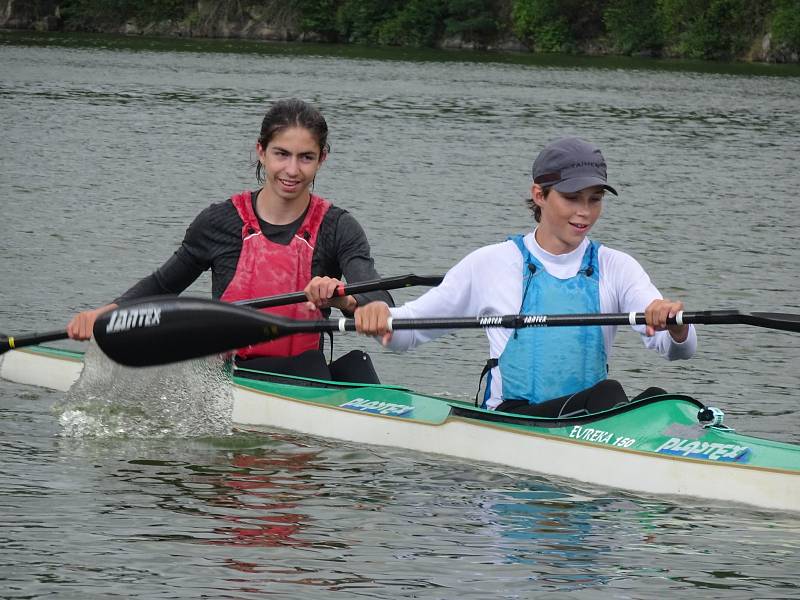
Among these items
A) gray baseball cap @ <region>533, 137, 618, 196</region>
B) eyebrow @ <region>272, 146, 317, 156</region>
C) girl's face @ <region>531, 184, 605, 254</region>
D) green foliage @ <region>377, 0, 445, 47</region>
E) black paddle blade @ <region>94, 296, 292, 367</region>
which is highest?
green foliage @ <region>377, 0, 445, 47</region>

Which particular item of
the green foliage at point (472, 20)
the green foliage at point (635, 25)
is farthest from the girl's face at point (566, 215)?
the green foliage at point (472, 20)

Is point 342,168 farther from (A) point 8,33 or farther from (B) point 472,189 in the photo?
(A) point 8,33

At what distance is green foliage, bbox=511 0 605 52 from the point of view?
78.9 metres

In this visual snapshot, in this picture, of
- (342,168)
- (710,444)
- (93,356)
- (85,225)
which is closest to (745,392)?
(710,444)

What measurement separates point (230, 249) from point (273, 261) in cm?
27

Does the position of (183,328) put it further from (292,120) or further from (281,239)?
(292,120)

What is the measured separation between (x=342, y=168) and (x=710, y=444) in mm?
17911

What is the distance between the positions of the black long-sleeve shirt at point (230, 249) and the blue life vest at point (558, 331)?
1.14m

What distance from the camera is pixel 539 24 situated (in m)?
80.1

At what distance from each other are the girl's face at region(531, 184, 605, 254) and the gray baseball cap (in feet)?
0.15

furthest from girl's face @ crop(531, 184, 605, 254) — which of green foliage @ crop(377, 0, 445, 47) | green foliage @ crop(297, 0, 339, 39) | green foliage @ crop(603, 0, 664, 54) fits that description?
green foliage @ crop(297, 0, 339, 39)

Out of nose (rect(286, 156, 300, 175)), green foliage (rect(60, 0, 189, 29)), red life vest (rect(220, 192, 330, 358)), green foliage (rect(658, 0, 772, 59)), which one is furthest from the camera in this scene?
green foliage (rect(60, 0, 189, 29))

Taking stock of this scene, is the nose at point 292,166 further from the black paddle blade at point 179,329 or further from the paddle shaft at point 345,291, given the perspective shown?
the black paddle blade at point 179,329

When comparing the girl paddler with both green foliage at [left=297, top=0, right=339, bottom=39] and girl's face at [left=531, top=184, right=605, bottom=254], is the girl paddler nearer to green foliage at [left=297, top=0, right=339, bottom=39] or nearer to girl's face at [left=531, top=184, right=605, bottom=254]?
girl's face at [left=531, top=184, right=605, bottom=254]
